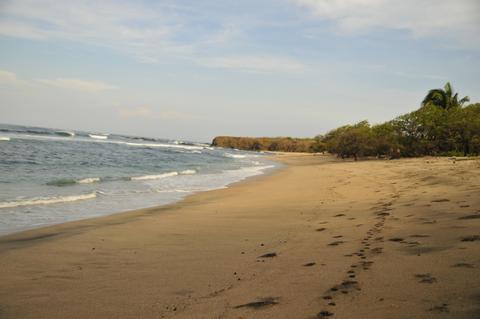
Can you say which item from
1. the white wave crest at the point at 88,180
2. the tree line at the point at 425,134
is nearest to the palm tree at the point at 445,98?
the tree line at the point at 425,134

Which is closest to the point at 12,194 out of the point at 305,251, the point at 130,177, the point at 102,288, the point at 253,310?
the point at 130,177

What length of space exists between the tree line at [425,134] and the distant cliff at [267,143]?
55001 millimetres

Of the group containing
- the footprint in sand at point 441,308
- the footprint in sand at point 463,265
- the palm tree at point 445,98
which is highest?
the palm tree at point 445,98

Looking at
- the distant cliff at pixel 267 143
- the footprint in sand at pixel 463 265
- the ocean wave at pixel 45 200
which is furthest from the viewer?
the distant cliff at pixel 267 143

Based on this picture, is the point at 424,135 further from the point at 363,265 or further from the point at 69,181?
the point at 363,265

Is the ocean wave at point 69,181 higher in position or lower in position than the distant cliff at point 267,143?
lower

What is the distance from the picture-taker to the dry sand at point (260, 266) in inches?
136

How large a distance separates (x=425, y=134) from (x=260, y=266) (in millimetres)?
34195

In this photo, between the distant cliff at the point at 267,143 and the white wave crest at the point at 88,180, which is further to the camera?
the distant cliff at the point at 267,143

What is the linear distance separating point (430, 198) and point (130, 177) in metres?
15.0

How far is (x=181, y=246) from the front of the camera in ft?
20.5

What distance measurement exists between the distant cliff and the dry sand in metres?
94.4

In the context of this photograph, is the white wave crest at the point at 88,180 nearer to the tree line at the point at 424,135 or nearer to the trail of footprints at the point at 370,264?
the trail of footprints at the point at 370,264

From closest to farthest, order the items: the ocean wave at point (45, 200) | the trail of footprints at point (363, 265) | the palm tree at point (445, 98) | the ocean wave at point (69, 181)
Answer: the trail of footprints at point (363, 265), the ocean wave at point (45, 200), the ocean wave at point (69, 181), the palm tree at point (445, 98)
